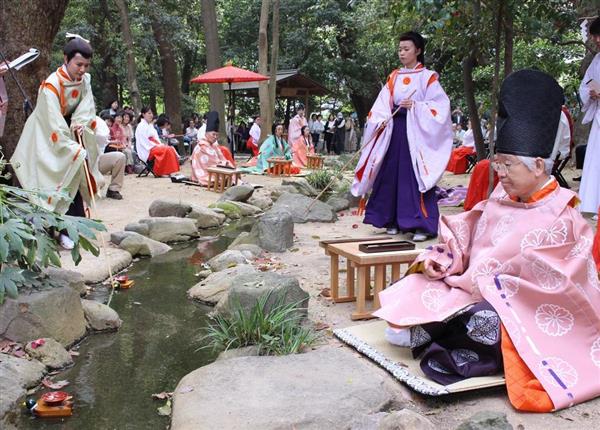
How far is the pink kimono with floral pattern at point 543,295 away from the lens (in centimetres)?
301

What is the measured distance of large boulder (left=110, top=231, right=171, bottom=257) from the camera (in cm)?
642

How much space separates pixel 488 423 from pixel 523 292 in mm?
829

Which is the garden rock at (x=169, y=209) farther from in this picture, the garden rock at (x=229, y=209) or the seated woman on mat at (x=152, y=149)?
the seated woman on mat at (x=152, y=149)

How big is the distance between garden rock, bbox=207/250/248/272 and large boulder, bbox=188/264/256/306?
0.34 metres

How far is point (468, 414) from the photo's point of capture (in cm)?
299

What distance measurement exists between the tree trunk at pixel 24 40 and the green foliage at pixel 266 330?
199 inches

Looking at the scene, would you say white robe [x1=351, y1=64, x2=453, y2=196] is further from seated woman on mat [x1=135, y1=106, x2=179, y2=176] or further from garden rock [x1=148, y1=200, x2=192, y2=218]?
seated woman on mat [x1=135, y1=106, x2=179, y2=176]

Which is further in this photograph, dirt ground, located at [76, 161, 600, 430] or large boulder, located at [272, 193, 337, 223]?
large boulder, located at [272, 193, 337, 223]

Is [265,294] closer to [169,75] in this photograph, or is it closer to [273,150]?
[273,150]

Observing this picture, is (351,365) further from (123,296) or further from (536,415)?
(123,296)

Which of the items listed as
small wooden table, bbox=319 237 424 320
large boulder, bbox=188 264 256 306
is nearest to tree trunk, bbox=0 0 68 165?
large boulder, bbox=188 264 256 306

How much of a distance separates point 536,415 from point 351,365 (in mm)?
951

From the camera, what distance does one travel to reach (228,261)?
582 cm

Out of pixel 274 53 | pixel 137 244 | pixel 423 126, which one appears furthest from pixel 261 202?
pixel 274 53
